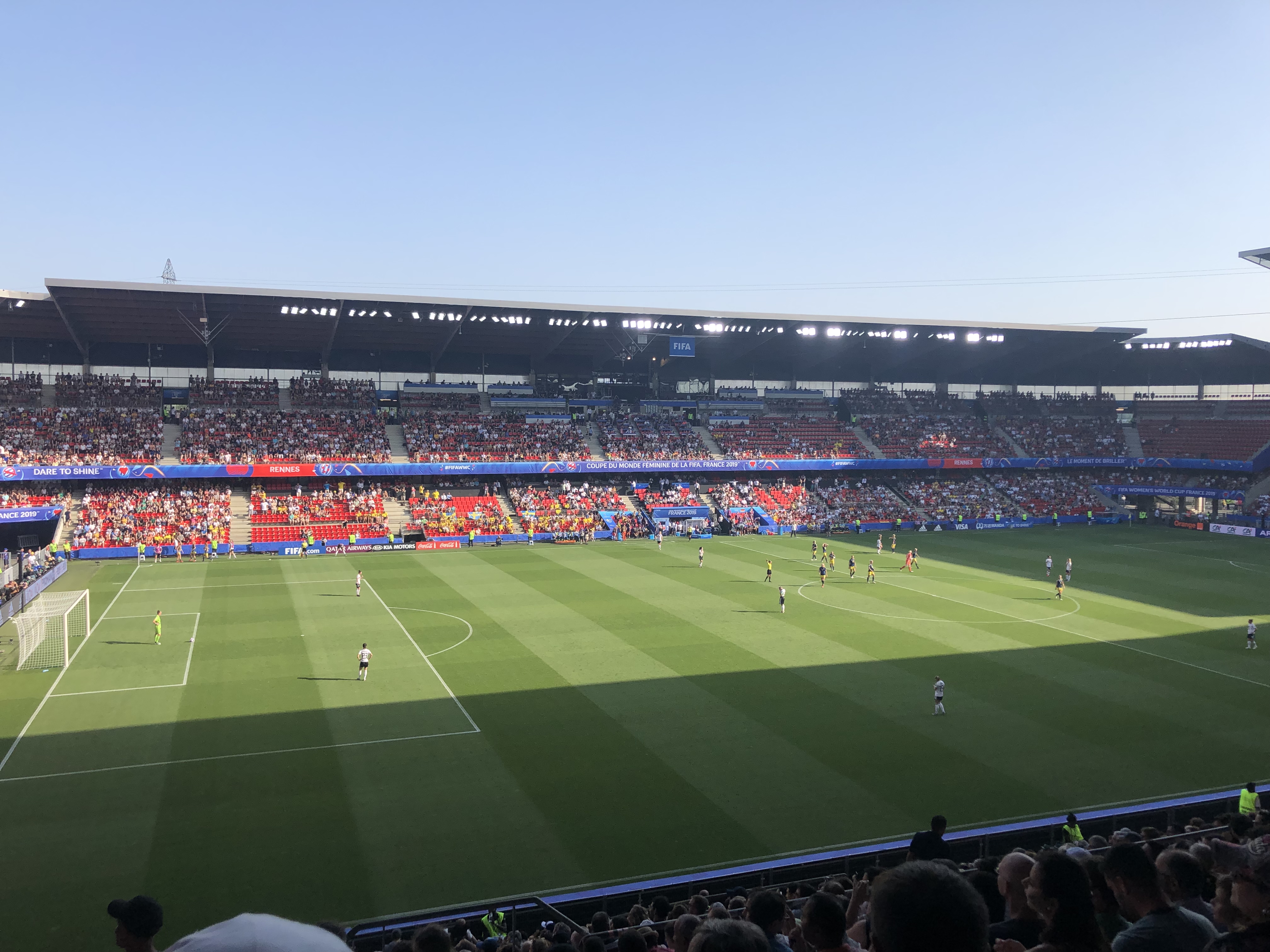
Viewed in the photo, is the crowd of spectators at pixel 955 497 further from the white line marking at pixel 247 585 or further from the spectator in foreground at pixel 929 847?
the spectator in foreground at pixel 929 847

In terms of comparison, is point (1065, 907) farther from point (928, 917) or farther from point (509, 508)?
point (509, 508)

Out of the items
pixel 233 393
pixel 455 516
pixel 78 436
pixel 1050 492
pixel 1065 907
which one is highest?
pixel 233 393

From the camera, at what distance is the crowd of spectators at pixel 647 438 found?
234 ft

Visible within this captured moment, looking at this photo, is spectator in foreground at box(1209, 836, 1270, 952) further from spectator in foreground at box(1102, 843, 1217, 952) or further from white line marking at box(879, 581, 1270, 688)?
white line marking at box(879, 581, 1270, 688)

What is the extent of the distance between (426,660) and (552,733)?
8630 mm

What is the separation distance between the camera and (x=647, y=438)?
2933 inches

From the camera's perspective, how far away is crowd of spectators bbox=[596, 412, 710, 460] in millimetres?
71375

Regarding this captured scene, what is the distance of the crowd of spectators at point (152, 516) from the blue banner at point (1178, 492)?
239 ft

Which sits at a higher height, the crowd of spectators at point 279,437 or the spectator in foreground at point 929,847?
the crowd of spectators at point 279,437

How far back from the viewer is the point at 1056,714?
23.7 meters

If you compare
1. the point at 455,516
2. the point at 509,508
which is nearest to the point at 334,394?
the point at 455,516

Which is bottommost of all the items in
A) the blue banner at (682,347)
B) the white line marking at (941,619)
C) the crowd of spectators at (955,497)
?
the white line marking at (941,619)

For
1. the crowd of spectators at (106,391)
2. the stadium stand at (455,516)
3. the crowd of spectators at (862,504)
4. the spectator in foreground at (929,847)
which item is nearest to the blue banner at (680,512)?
the crowd of spectators at (862,504)

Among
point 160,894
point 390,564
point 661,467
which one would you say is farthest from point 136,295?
point 160,894
